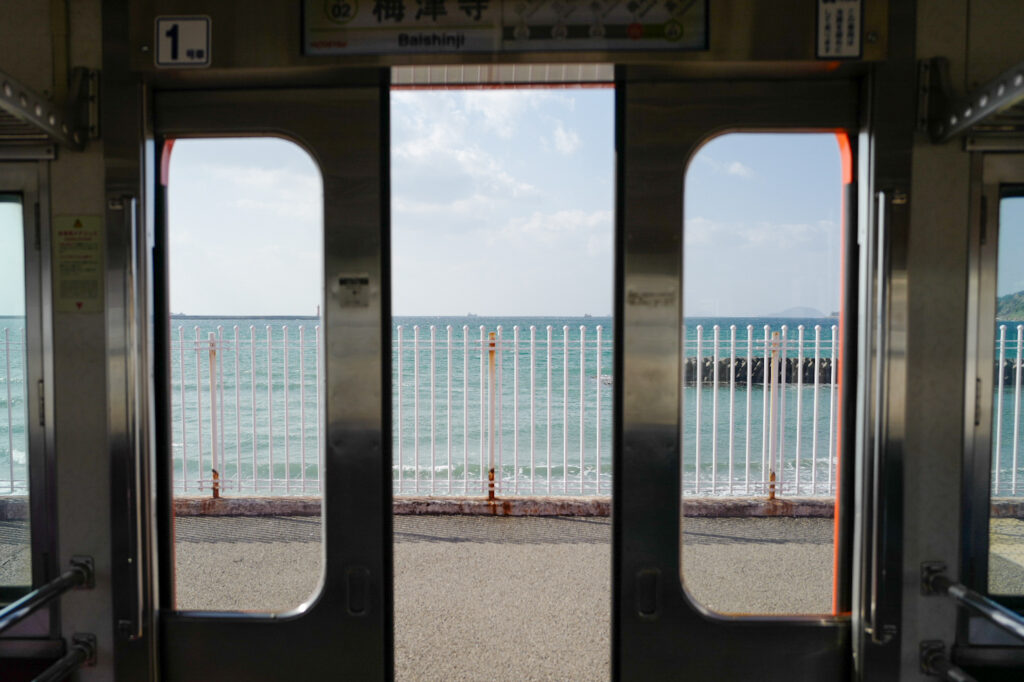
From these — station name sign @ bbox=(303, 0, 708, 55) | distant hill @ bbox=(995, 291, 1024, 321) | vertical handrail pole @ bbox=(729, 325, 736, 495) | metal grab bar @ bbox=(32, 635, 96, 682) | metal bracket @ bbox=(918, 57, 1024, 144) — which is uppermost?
station name sign @ bbox=(303, 0, 708, 55)

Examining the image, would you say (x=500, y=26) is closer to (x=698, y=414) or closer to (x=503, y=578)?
(x=503, y=578)

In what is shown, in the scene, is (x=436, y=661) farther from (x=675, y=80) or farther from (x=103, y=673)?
(x=675, y=80)

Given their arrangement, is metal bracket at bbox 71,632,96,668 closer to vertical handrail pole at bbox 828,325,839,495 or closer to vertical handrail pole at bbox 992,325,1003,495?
vertical handrail pole at bbox 992,325,1003,495

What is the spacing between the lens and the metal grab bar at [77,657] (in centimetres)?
200

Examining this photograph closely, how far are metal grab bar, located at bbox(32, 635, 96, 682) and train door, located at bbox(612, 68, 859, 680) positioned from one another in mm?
1958

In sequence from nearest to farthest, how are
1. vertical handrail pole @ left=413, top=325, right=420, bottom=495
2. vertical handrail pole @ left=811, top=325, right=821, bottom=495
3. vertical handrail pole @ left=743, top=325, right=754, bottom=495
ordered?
1. vertical handrail pole @ left=811, top=325, right=821, bottom=495
2. vertical handrail pole @ left=743, top=325, right=754, bottom=495
3. vertical handrail pole @ left=413, top=325, right=420, bottom=495

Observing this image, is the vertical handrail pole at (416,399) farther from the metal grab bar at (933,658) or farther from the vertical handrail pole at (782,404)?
the metal grab bar at (933,658)

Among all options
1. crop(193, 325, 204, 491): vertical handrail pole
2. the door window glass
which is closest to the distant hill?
the door window glass

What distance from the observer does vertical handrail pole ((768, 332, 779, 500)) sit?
491 centimetres

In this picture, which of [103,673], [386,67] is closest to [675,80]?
[386,67]

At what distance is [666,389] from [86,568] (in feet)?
7.47

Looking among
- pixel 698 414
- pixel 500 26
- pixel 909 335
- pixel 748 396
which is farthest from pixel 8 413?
pixel 748 396

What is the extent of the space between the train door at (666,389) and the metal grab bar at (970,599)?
0.32 m

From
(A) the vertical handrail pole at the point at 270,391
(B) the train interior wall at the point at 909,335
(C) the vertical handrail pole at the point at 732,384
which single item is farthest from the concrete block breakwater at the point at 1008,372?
(A) the vertical handrail pole at the point at 270,391
